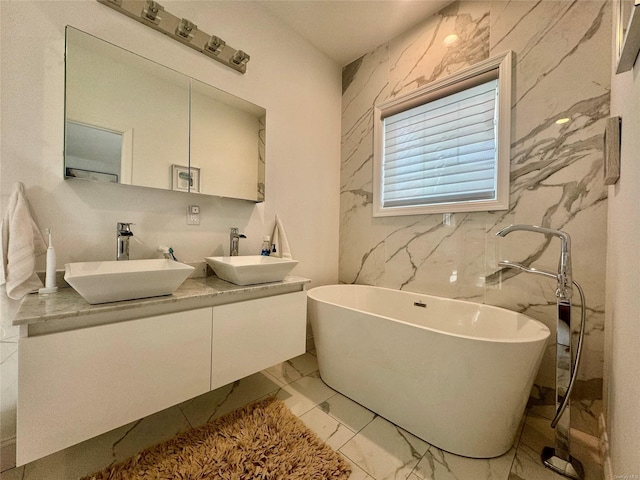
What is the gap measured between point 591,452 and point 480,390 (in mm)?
691

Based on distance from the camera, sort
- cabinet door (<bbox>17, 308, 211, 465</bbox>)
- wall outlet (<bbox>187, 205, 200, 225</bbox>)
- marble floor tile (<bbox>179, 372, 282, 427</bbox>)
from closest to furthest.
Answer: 1. cabinet door (<bbox>17, 308, 211, 465</bbox>)
2. marble floor tile (<bbox>179, 372, 282, 427</bbox>)
3. wall outlet (<bbox>187, 205, 200, 225</bbox>)

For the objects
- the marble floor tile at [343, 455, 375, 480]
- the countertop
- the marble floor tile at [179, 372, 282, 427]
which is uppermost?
the countertop

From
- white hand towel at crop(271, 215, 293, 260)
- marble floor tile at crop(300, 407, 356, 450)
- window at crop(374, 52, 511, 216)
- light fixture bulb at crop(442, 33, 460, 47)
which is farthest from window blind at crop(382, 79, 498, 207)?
marble floor tile at crop(300, 407, 356, 450)

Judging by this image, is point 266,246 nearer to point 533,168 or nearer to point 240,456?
point 240,456

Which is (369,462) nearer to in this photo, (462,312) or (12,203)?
(462,312)

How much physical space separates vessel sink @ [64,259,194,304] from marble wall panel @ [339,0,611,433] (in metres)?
1.65

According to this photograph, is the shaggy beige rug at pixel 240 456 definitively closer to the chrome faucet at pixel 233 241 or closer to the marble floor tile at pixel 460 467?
the marble floor tile at pixel 460 467

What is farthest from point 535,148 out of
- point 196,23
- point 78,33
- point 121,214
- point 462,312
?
point 78,33

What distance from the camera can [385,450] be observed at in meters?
1.21

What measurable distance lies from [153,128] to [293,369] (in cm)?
188

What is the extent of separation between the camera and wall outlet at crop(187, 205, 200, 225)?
5.20 feet

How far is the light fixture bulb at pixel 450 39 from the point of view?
1805mm

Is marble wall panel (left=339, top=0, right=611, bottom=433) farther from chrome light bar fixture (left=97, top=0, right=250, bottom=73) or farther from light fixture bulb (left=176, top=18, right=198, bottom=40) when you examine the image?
light fixture bulb (left=176, top=18, right=198, bottom=40)

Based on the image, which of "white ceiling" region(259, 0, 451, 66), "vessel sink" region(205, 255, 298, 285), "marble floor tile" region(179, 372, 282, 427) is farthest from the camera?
"white ceiling" region(259, 0, 451, 66)
